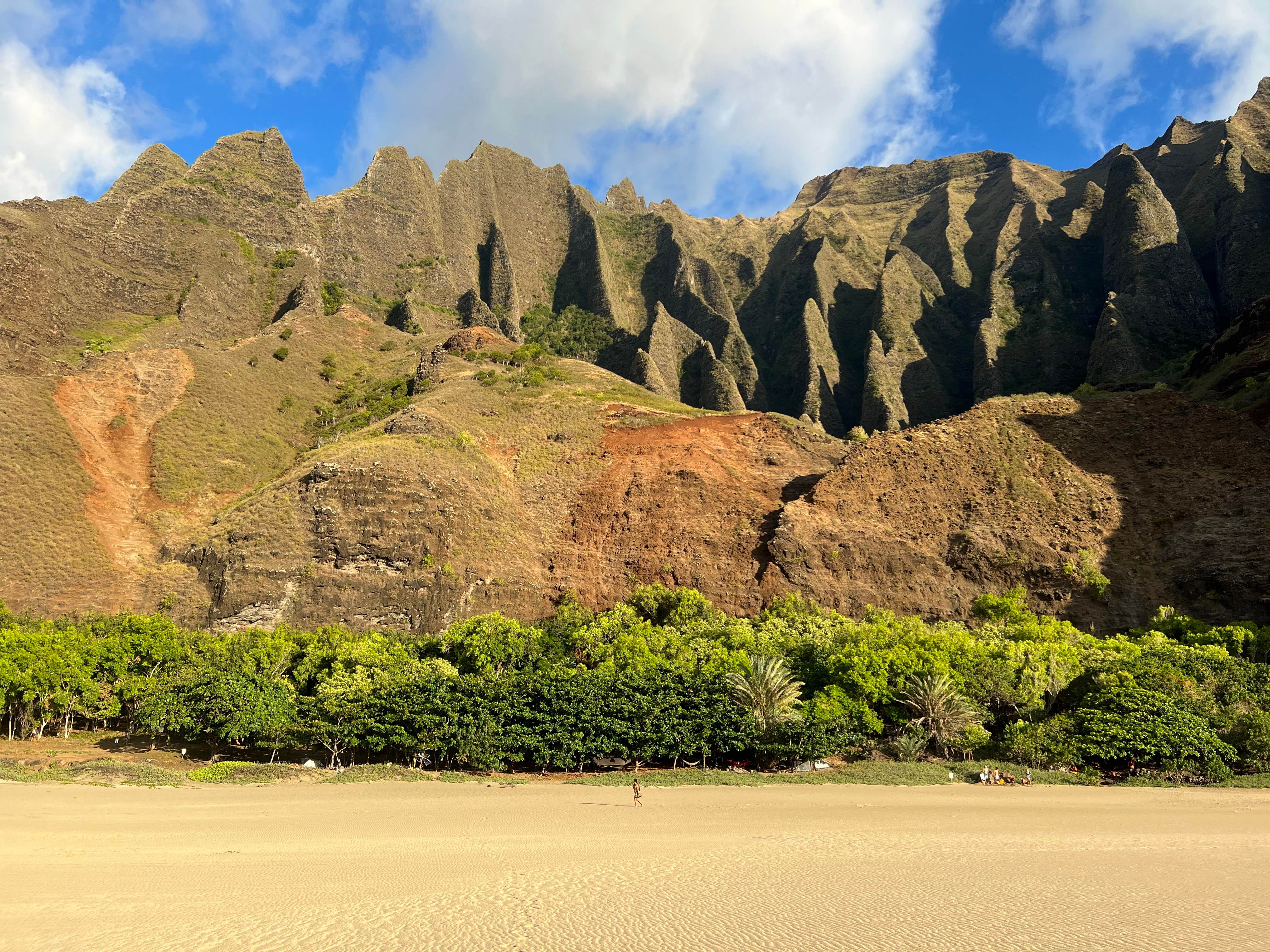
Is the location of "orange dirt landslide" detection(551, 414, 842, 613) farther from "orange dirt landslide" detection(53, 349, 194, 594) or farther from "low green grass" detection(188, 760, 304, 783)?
"orange dirt landslide" detection(53, 349, 194, 594)

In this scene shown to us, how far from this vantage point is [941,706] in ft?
98.8

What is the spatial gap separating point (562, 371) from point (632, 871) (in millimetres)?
65745

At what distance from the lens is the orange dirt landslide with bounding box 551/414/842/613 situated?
162 feet

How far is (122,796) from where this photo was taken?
2323cm

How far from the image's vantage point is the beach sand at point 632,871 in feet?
33.0

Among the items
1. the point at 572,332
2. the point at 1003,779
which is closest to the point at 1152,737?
the point at 1003,779

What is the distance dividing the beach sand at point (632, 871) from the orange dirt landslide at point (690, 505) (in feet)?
82.0

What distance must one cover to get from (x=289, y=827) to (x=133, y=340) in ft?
217

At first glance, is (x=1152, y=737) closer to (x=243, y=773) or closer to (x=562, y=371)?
(x=243, y=773)

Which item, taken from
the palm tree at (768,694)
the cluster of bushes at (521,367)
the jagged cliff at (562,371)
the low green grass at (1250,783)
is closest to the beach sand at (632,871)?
the low green grass at (1250,783)

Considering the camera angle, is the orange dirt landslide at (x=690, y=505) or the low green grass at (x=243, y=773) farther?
the orange dirt landslide at (x=690, y=505)

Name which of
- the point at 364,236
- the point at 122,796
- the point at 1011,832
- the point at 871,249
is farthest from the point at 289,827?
the point at 871,249

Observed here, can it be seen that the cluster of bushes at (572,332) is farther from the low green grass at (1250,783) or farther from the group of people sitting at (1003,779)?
the low green grass at (1250,783)

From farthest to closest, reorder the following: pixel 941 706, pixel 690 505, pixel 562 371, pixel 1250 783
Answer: pixel 562 371 → pixel 690 505 → pixel 941 706 → pixel 1250 783
